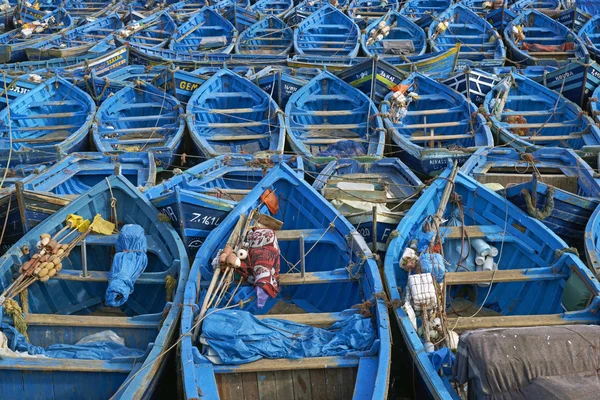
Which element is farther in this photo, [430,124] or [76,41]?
[76,41]

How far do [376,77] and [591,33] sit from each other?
34.1ft

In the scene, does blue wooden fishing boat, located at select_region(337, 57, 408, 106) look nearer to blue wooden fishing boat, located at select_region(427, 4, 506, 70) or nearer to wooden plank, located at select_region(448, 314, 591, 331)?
blue wooden fishing boat, located at select_region(427, 4, 506, 70)

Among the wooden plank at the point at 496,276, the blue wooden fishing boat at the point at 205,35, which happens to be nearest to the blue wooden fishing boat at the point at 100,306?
the wooden plank at the point at 496,276

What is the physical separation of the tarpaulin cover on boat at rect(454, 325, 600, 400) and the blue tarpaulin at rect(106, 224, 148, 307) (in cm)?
490

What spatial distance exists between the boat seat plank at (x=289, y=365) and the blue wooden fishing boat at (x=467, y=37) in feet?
41.9

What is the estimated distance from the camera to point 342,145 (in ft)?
44.1

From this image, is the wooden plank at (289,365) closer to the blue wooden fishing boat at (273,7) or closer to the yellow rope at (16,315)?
the yellow rope at (16,315)

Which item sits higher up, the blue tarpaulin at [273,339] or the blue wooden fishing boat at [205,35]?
the blue tarpaulin at [273,339]

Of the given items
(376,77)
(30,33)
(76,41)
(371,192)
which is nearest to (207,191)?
(371,192)

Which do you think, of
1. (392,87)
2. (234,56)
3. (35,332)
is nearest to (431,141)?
(392,87)

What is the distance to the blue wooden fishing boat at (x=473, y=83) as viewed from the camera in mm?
15966

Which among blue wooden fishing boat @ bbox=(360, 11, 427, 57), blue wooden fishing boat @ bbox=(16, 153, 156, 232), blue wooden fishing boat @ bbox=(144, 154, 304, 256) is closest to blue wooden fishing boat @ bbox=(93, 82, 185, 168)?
blue wooden fishing boat @ bbox=(16, 153, 156, 232)

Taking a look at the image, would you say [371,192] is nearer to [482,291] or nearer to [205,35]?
[482,291]

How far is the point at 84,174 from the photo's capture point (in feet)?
40.8
